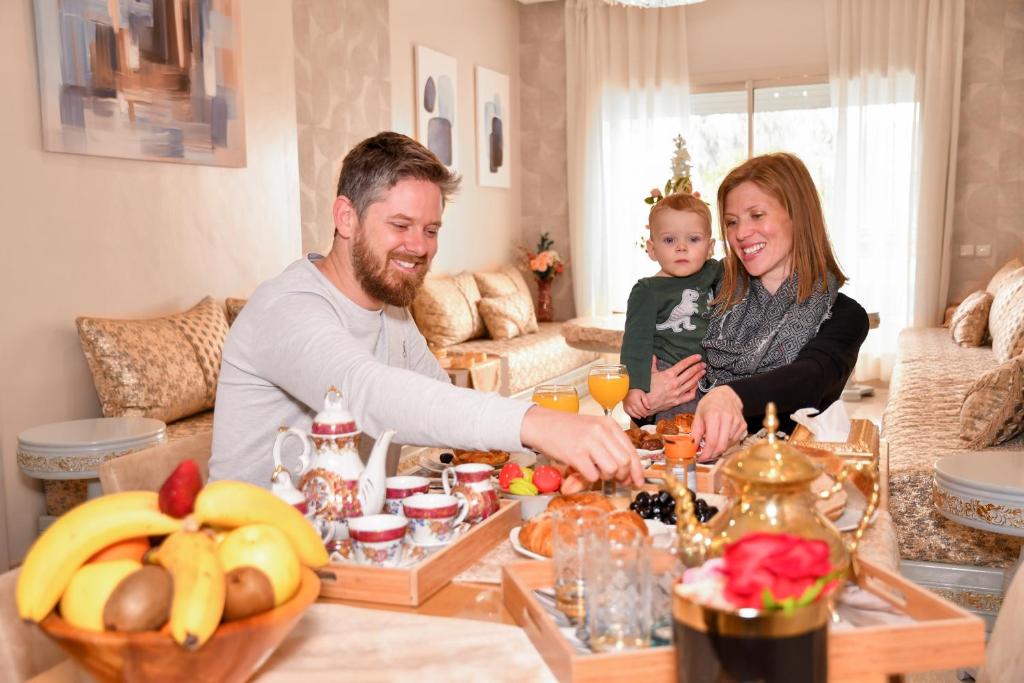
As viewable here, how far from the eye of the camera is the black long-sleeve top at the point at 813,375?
2.05m

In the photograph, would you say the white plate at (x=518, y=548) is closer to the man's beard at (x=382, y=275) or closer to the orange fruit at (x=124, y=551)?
the orange fruit at (x=124, y=551)

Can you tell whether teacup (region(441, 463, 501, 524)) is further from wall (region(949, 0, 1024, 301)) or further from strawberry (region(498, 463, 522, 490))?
wall (region(949, 0, 1024, 301))

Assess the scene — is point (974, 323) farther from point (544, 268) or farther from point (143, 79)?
point (143, 79)

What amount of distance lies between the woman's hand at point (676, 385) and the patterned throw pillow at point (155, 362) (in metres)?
2.18

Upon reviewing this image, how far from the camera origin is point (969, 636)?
902 millimetres

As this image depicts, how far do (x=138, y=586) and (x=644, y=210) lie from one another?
23.9ft

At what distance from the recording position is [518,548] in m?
1.29

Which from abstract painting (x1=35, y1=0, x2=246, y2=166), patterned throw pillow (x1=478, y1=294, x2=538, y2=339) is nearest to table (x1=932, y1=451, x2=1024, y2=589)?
abstract painting (x1=35, y1=0, x2=246, y2=166)

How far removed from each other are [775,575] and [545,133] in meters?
7.70

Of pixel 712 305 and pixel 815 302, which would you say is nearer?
pixel 815 302

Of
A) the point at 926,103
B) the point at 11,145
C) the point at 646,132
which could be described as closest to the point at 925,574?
the point at 11,145

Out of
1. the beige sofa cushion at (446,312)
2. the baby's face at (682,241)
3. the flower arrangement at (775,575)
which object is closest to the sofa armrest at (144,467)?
the flower arrangement at (775,575)

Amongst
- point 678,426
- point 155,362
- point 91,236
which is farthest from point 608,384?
point 91,236

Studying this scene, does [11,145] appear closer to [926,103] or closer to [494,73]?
[494,73]
